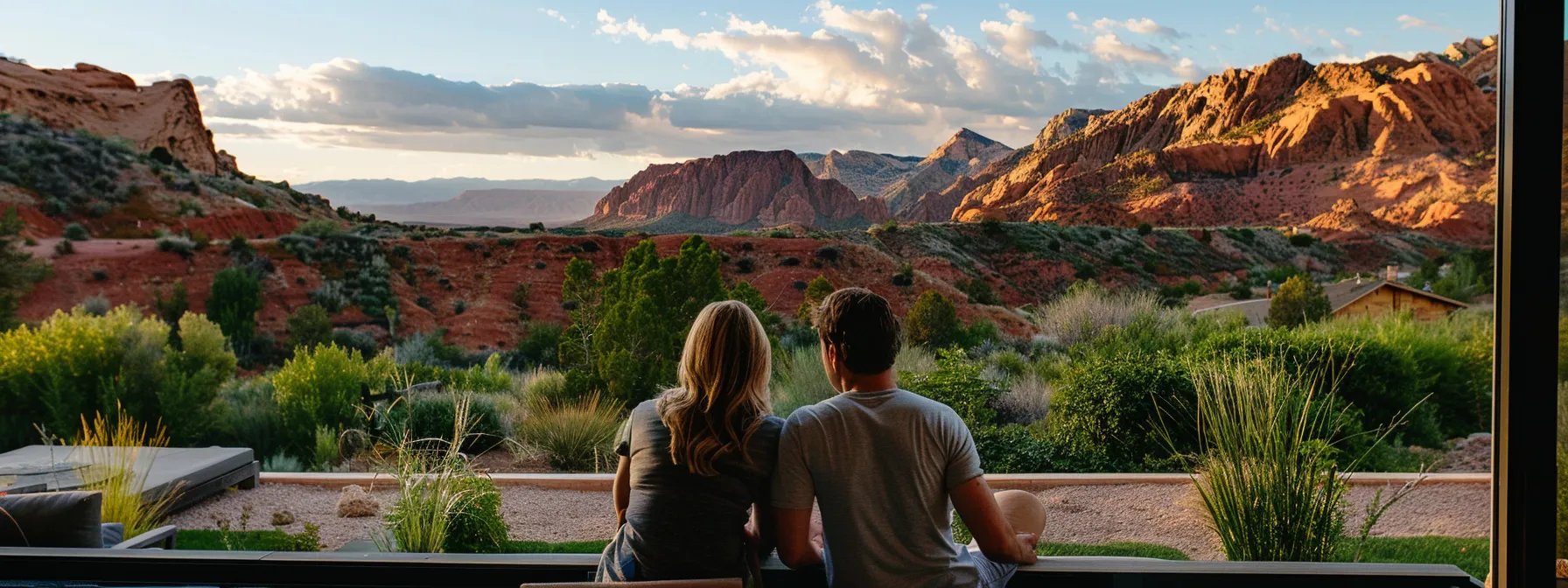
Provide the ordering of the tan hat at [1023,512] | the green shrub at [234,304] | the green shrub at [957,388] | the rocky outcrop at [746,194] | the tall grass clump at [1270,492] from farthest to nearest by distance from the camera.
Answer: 1. the rocky outcrop at [746,194]
2. the green shrub at [234,304]
3. the green shrub at [957,388]
4. the tall grass clump at [1270,492]
5. the tan hat at [1023,512]

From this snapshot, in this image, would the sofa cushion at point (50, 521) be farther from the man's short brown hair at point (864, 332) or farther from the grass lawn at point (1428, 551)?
the grass lawn at point (1428, 551)

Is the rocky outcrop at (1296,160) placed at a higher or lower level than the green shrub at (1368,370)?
higher

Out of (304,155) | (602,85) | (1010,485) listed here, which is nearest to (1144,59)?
(602,85)

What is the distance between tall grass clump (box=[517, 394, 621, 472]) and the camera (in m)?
5.68

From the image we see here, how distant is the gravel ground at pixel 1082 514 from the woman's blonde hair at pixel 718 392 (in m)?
2.59

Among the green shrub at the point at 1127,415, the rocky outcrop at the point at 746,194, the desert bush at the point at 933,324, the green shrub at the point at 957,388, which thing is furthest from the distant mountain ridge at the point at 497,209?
the green shrub at the point at 1127,415

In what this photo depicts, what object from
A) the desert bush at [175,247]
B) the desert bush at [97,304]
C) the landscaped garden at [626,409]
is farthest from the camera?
the desert bush at [175,247]

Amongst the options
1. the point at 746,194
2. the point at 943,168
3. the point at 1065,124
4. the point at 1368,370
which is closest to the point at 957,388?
the point at 1368,370

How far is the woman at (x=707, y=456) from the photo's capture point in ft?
5.16

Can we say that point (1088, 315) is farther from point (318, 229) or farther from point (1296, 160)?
point (1296, 160)

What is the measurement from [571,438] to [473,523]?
7.11 feet

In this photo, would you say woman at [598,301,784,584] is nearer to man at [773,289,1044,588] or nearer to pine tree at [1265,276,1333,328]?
man at [773,289,1044,588]

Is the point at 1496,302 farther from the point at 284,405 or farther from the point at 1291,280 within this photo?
the point at 1291,280

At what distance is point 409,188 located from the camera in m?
29.5
